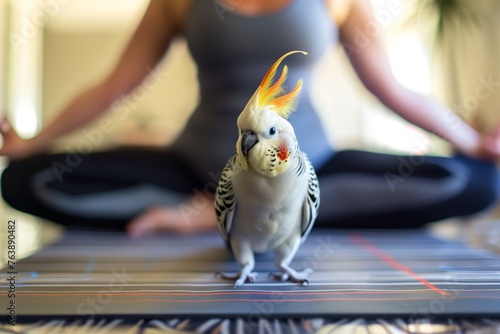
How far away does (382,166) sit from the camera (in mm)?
662

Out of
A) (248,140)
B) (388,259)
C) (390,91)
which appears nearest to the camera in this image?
(248,140)

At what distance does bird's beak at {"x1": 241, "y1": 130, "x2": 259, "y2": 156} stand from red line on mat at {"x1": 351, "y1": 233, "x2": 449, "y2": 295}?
213 mm

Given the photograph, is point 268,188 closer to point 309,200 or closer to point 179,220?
point 309,200

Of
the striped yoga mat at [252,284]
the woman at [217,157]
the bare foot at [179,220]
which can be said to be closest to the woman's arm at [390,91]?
the woman at [217,157]

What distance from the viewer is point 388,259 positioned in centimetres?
46

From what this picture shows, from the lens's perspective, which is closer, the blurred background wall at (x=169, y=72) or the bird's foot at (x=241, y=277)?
the bird's foot at (x=241, y=277)

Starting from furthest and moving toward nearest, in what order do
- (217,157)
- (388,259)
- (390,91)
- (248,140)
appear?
(390,91) → (217,157) → (388,259) → (248,140)

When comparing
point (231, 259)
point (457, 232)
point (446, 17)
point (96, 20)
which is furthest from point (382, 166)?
point (96, 20)

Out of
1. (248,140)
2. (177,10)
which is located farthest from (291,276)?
(177,10)

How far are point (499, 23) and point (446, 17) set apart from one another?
0.41 ft

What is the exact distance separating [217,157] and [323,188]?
179mm

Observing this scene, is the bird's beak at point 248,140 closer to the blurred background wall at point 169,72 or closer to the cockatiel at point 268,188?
the cockatiel at point 268,188

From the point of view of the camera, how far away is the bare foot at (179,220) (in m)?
0.61

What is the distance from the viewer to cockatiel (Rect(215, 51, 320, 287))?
30cm
